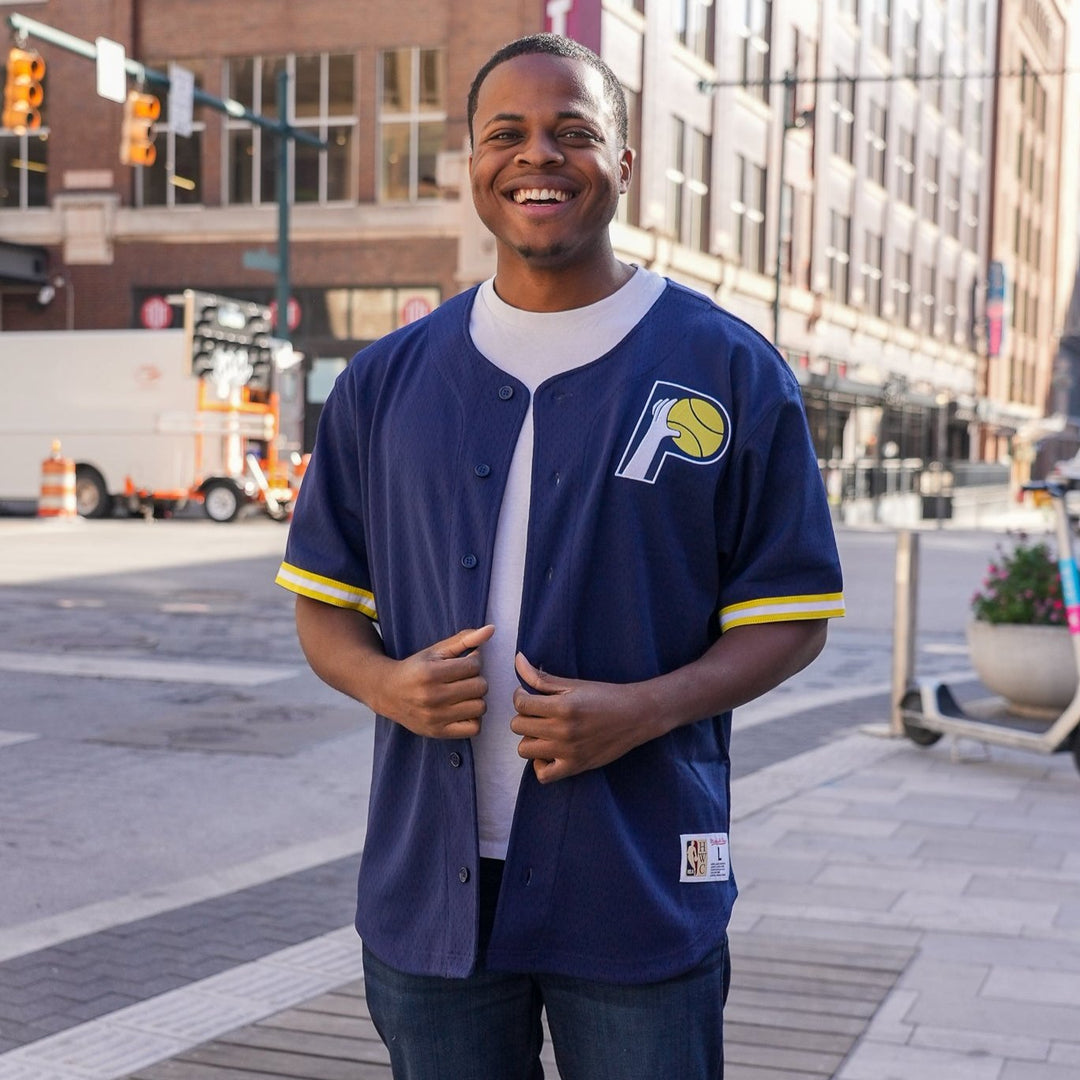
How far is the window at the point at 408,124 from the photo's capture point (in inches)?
1347

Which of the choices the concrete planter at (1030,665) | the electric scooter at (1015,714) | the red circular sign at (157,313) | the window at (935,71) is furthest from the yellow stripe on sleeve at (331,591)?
the window at (935,71)

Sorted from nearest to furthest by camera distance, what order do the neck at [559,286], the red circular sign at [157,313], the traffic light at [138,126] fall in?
the neck at [559,286], the traffic light at [138,126], the red circular sign at [157,313]

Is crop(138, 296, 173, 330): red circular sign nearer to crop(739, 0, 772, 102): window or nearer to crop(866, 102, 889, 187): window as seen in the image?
crop(739, 0, 772, 102): window

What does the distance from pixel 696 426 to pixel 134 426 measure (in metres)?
27.9

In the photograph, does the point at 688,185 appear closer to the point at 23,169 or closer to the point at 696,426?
the point at 23,169

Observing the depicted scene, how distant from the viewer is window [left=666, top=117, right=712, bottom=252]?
115ft

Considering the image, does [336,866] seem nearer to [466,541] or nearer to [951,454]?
[466,541]

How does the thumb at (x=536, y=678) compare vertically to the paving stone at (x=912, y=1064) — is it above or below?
above

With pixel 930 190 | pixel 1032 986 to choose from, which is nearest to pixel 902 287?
pixel 930 190

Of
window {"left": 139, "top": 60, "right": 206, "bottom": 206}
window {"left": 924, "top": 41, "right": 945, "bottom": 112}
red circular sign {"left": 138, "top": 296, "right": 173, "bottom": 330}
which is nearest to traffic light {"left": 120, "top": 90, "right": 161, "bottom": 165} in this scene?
red circular sign {"left": 138, "top": 296, "right": 173, "bottom": 330}

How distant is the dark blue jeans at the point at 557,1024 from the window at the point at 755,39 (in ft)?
119

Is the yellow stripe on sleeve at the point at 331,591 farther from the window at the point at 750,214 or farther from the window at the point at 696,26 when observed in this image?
the window at the point at 750,214

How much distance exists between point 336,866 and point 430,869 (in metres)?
4.19

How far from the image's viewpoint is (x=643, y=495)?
7.09 ft
